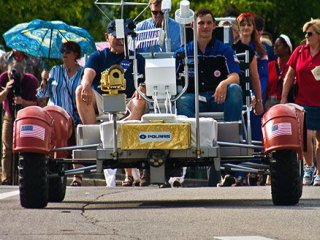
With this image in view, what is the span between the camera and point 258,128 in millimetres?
20203

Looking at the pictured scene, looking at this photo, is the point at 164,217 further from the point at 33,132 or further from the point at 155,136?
the point at 33,132

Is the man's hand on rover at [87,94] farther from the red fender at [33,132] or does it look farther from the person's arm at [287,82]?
the person's arm at [287,82]

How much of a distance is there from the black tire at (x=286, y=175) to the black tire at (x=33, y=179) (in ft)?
6.56

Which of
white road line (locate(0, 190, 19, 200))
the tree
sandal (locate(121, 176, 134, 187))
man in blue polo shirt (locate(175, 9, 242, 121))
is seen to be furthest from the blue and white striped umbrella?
the tree

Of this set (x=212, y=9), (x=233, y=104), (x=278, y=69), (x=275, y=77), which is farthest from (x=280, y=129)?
(x=212, y=9)

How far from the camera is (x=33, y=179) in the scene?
14.9 meters

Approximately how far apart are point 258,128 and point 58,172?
16.6ft

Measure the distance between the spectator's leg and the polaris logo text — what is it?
1.46 meters

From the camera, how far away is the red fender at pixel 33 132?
1490cm

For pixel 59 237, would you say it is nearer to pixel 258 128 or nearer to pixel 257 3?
pixel 258 128

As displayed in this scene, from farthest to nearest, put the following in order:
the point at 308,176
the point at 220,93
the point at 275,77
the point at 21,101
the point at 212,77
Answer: the point at 21,101 → the point at 275,77 → the point at 308,176 → the point at 212,77 → the point at 220,93

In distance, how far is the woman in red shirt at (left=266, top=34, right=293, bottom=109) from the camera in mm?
22000

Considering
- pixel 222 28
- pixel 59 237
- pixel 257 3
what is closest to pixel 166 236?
pixel 59 237

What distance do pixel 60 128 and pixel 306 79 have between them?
5.44 meters
